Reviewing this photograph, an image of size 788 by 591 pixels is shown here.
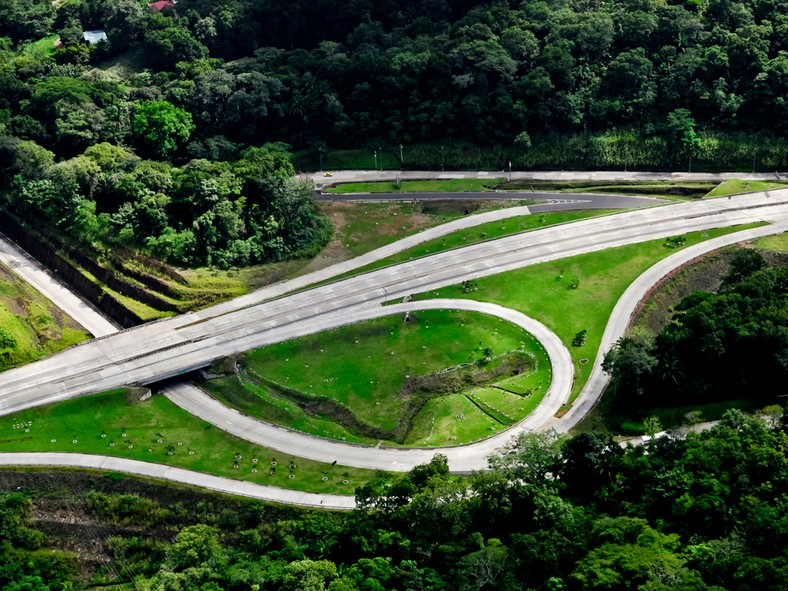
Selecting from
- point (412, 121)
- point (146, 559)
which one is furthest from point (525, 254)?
point (146, 559)

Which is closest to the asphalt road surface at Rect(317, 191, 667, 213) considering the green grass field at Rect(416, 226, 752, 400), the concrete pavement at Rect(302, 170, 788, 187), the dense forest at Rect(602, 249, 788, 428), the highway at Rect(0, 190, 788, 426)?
the highway at Rect(0, 190, 788, 426)

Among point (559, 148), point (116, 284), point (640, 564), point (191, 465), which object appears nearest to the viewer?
point (640, 564)

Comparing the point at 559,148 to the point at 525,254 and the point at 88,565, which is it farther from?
the point at 88,565

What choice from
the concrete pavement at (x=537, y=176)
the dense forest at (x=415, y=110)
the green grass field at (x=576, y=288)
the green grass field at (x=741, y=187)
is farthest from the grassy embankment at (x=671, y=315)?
the dense forest at (x=415, y=110)

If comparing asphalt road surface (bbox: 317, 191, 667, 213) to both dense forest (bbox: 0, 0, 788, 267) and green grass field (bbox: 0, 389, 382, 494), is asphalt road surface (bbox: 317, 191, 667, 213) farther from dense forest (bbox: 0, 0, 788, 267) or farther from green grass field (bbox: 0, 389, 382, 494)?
green grass field (bbox: 0, 389, 382, 494)

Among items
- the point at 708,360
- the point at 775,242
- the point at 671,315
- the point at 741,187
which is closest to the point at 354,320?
Result: the point at 671,315

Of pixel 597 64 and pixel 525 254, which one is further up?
pixel 597 64

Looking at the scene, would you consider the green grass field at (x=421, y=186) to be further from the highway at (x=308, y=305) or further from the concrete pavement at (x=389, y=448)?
the concrete pavement at (x=389, y=448)
